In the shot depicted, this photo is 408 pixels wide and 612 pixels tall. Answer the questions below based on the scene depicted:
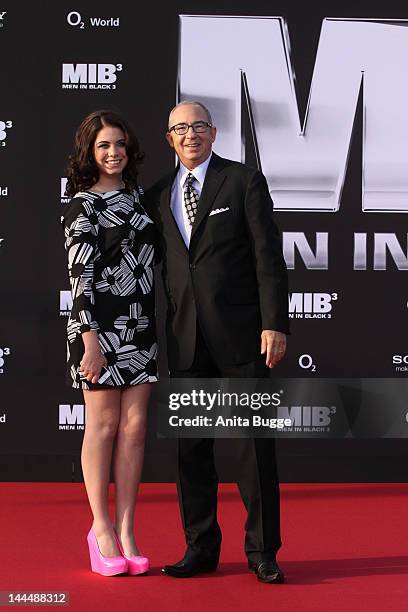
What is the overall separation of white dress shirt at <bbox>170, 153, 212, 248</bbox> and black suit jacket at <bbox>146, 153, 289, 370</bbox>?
24mm

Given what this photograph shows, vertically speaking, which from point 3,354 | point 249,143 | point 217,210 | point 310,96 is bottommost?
point 3,354

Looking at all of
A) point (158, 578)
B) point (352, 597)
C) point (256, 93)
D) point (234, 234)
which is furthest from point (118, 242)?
point (256, 93)

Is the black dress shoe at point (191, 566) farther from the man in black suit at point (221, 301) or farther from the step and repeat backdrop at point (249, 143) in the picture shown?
the step and repeat backdrop at point (249, 143)

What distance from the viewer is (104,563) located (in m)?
2.97

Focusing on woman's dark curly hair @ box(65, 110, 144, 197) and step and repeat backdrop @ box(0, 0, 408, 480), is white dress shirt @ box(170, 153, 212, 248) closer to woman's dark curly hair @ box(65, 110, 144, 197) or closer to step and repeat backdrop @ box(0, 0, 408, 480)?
woman's dark curly hair @ box(65, 110, 144, 197)

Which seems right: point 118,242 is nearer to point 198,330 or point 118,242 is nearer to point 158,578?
point 198,330

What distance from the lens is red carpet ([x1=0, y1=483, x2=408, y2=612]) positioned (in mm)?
2758

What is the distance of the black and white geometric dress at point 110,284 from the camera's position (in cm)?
292

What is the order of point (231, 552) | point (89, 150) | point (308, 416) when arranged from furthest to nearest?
point (308, 416) < point (231, 552) < point (89, 150)

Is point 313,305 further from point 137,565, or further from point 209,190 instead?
point 137,565

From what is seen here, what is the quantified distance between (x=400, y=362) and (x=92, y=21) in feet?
6.94

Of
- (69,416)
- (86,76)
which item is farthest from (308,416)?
(86,76)

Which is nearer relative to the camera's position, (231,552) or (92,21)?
(231,552)

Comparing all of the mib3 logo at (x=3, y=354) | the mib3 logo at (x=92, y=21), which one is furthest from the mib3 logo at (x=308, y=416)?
the mib3 logo at (x=92, y=21)
